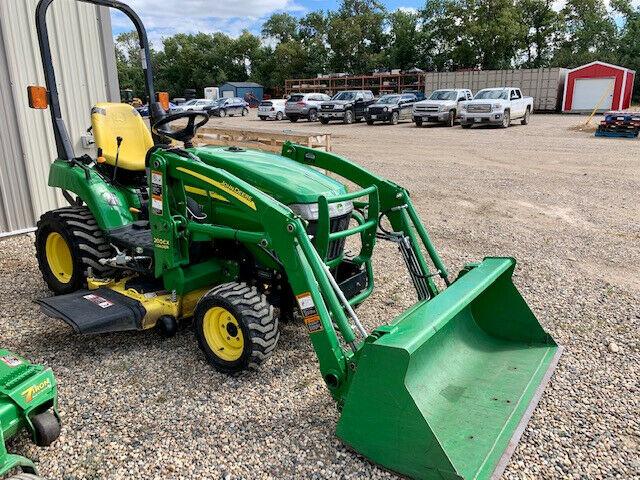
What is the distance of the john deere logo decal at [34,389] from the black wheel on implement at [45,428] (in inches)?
6.4

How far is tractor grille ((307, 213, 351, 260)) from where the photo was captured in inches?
136

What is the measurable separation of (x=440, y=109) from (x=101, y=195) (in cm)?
2060

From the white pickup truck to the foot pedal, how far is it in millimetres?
20259

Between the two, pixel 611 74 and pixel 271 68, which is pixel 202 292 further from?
pixel 271 68

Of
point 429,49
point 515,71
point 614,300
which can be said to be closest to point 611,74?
point 515,71

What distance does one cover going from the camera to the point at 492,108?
70.9 ft

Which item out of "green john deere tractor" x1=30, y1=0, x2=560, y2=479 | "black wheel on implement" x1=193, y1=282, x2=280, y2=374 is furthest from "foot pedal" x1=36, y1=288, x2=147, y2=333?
"black wheel on implement" x1=193, y1=282, x2=280, y2=374

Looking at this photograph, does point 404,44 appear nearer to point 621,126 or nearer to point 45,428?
point 621,126

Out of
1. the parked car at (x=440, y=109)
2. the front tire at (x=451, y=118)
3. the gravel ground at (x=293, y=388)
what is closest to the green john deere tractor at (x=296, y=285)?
the gravel ground at (x=293, y=388)

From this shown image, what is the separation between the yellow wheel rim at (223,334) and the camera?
3.39m

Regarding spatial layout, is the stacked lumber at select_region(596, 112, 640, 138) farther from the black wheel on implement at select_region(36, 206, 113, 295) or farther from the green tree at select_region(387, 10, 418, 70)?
the green tree at select_region(387, 10, 418, 70)

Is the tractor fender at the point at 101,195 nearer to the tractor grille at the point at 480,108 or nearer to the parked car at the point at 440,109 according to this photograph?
the tractor grille at the point at 480,108

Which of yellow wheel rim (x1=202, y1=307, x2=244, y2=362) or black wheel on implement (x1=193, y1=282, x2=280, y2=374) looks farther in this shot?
yellow wheel rim (x1=202, y1=307, x2=244, y2=362)

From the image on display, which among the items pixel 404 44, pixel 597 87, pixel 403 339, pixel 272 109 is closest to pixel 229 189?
pixel 403 339
